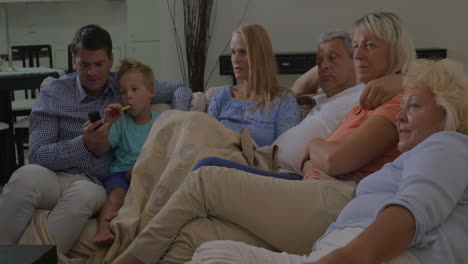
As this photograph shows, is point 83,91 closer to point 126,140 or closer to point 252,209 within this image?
point 126,140

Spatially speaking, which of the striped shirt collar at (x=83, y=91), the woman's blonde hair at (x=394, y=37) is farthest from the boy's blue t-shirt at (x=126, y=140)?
the woman's blonde hair at (x=394, y=37)

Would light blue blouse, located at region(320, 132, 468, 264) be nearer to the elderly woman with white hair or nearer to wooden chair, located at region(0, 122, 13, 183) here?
the elderly woman with white hair

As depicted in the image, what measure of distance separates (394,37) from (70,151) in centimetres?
134

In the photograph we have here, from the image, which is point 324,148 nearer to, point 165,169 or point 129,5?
point 165,169

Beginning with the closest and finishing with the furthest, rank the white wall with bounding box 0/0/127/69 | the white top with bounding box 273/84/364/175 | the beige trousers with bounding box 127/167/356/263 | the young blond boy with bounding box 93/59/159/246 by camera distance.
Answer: the beige trousers with bounding box 127/167/356/263 → the white top with bounding box 273/84/364/175 → the young blond boy with bounding box 93/59/159/246 → the white wall with bounding box 0/0/127/69

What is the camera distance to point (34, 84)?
165 inches

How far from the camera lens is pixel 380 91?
6.62 ft

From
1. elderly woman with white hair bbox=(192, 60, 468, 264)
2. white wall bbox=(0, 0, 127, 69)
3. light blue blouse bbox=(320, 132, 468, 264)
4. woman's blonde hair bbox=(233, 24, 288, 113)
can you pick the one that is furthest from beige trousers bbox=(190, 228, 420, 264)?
white wall bbox=(0, 0, 127, 69)

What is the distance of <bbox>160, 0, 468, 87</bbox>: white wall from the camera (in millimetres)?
5570

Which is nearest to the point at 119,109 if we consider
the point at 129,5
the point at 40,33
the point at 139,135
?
the point at 139,135

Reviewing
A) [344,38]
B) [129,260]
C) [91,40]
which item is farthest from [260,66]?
[129,260]

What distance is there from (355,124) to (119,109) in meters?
0.96

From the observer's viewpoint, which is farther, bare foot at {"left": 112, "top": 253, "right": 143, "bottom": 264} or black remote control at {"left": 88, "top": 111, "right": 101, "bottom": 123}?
black remote control at {"left": 88, "top": 111, "right": 101, "bottom": 123}

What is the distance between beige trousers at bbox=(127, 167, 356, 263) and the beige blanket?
0.33 m
